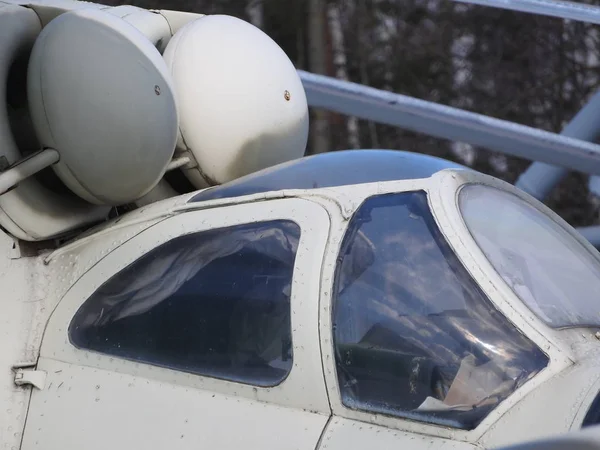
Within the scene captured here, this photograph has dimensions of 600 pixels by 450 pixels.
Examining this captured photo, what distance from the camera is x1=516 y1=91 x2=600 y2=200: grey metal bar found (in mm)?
7258

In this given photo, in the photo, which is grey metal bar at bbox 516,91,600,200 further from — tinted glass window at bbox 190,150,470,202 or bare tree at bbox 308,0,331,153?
bare tree at bbox 308,0,331,153

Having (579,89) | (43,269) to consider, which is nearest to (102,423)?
(43,269)

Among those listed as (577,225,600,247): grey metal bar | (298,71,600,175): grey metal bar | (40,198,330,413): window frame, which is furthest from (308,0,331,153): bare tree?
(40,198,330,413): window frame

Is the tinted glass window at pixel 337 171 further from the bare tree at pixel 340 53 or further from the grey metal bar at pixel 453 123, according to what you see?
the bare tree at pixel 340 53

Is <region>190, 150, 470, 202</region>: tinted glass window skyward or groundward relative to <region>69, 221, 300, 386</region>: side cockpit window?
skyward

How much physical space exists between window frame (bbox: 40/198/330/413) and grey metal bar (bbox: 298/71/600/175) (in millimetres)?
3402

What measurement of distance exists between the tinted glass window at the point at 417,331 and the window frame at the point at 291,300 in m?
0.08

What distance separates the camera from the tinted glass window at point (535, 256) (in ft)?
9.30

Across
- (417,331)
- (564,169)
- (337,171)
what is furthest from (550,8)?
(417,331)

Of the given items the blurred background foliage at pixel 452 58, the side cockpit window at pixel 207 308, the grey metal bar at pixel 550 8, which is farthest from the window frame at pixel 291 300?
the blurred background foliage at pixel 452 58

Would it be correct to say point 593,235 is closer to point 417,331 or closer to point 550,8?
point 550,8

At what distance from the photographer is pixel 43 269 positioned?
3504 millimetres

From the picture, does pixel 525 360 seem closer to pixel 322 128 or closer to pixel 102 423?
pixel 102 423

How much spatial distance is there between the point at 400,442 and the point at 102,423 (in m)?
0.95
